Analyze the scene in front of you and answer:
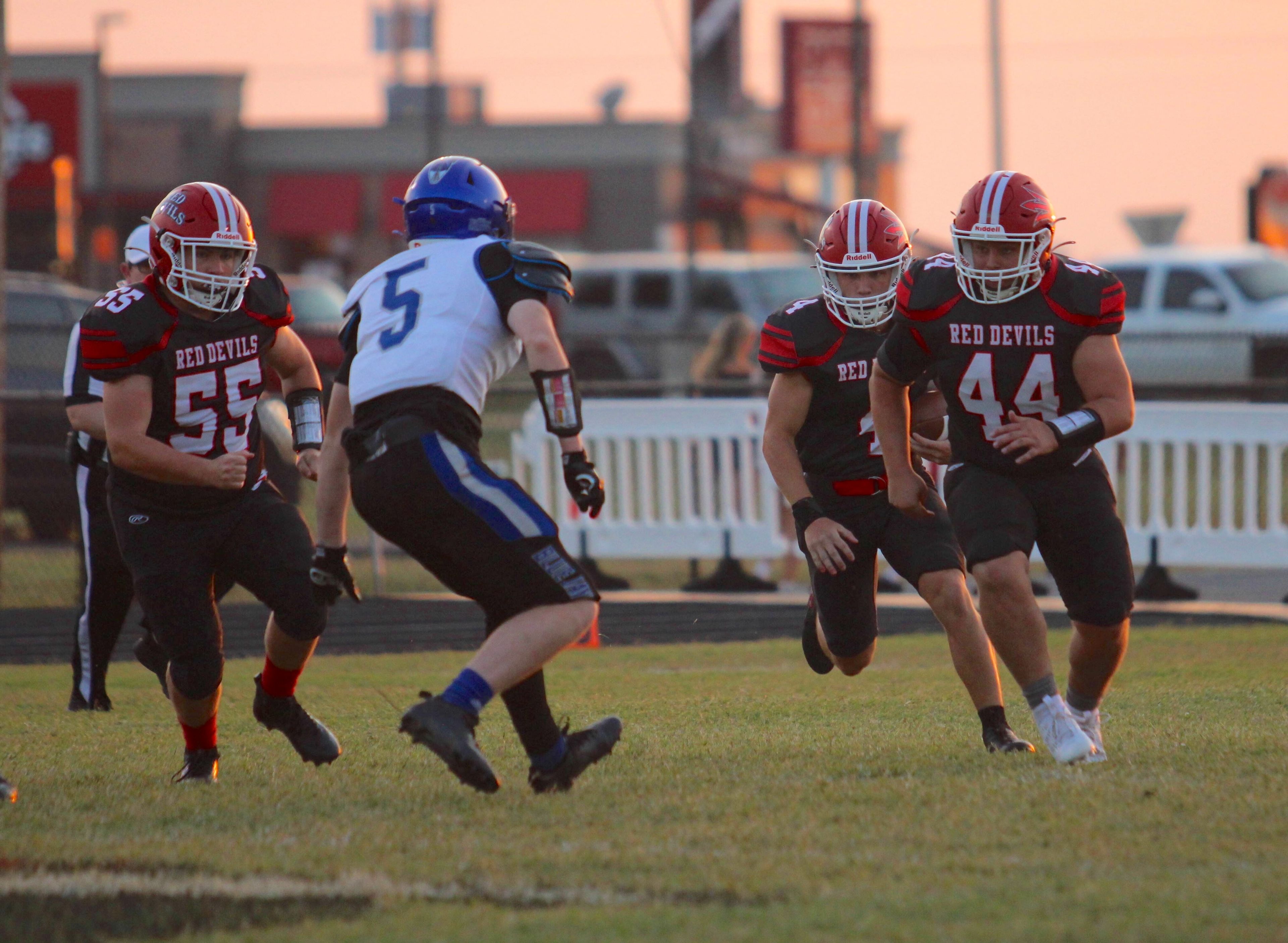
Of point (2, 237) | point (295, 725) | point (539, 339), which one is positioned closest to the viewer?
point (539, 339)

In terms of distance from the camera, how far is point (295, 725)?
5.69 m

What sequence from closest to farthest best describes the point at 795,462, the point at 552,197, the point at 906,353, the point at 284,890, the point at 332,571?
the point at 284,890, the point at 332,571, the point at 906,353, the point at 795,462, the point at 552,197

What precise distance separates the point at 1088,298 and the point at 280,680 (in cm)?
271

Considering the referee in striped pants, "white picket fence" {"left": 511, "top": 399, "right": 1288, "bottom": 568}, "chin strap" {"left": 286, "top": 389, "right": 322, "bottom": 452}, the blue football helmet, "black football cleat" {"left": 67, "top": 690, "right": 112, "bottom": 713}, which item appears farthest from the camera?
"white picket fence" {"left": 511, "top": 399, "right": 1288, "bottom": 568}

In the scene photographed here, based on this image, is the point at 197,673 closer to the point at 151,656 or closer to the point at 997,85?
the point at 151,656

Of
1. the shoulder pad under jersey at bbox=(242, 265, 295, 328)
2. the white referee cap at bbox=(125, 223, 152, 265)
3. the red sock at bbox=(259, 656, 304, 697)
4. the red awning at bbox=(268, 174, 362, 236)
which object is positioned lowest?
the red sock at bbox=(259, 656, 304, 697)

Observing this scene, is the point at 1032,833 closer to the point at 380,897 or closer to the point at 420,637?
the point at 380,897

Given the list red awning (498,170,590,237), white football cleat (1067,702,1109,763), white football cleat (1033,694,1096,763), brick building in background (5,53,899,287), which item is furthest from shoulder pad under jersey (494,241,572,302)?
red awning (498,170,590,237)

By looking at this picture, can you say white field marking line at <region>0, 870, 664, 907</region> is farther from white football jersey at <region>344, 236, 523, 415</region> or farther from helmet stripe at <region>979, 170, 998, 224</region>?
helmet stripe at <region>979, 170, 998, 224</region>

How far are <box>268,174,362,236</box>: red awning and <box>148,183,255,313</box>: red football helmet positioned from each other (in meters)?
42.6

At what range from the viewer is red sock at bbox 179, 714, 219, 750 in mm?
5598

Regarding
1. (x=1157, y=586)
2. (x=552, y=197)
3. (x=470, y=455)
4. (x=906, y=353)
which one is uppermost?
(x=552, y=197)

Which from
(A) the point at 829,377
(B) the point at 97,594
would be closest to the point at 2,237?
(B) the point at 97,594

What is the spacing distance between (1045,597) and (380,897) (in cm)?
772
